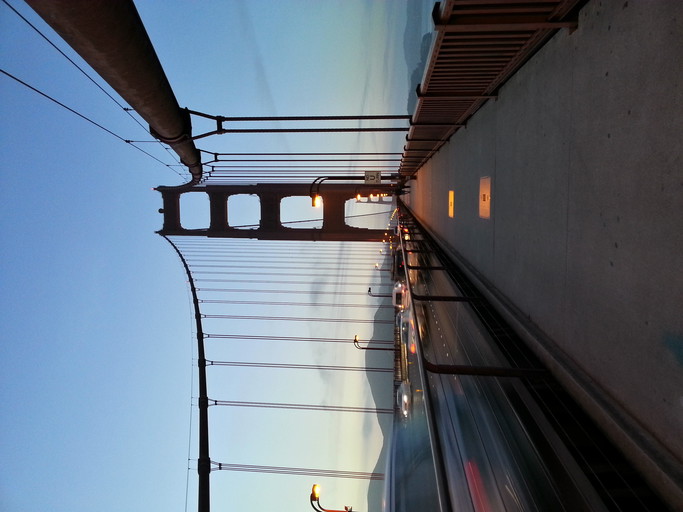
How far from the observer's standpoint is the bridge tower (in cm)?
1363

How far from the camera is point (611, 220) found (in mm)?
2389

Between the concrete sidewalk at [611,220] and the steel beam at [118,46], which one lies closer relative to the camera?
the concrete sidewalk at [611,220]

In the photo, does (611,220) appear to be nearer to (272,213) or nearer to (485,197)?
(485,197)

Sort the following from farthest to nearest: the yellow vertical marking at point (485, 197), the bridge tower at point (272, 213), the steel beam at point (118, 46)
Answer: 1. the bridge tower at point (272, 213)
2. the yellow vertical marking at point (485, 197)
3. the steel beam at point (118, 46)

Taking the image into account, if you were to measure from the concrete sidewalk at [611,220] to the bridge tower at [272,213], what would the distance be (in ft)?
32.8

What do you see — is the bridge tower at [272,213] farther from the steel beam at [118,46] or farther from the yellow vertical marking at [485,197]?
the yellow vertical marking at [485,197]

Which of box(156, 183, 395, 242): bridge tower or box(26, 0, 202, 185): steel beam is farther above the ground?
box(26, 0, 202, 185): steel beam

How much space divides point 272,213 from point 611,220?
488 inches

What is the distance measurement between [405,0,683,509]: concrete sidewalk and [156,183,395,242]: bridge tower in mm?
10006

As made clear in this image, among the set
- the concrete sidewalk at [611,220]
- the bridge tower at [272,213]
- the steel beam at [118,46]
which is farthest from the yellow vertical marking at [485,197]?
the bridge tower at [272,213]

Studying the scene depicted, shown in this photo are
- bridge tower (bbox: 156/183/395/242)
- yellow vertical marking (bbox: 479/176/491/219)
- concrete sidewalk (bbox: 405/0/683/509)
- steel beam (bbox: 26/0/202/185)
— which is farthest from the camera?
bridge tower (bbox: 156/183/395/242)

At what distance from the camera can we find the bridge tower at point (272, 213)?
13.6m

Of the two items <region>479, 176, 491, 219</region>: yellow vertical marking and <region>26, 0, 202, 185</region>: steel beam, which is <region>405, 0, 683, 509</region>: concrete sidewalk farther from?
<region>26, 0, 202, 185</region>: steel beam

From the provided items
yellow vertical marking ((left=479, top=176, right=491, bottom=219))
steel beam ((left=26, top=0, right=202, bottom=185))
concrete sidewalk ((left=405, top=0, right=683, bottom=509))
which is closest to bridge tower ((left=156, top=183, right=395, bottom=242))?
steel beam ((left=26, top=0, right=202, bottom=185))
